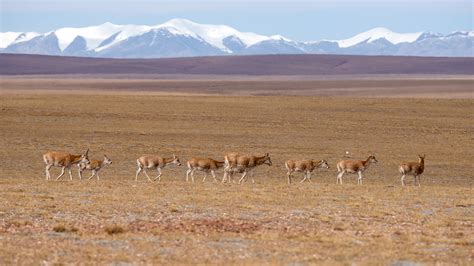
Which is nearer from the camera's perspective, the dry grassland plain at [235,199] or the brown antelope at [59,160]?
the dry grassland plain at [235,199]

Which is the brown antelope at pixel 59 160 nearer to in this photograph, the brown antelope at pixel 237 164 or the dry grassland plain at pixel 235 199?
the dry grassland plain at pixel 235 199

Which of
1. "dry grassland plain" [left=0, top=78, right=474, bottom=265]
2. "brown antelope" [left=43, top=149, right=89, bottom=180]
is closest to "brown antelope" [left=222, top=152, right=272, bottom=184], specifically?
"dry grassland plain" [left=0, top=78, right=474, bottom=265]

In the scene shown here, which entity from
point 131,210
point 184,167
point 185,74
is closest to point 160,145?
point 184,167

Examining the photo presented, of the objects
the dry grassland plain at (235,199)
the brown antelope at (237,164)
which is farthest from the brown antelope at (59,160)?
the brown antelope at (237,164)

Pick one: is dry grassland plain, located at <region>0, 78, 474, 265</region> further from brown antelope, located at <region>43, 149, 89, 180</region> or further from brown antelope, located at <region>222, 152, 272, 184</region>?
brown antelope, located at <region>222, 152, 272, 184</region>

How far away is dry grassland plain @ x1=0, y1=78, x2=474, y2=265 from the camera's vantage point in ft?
51.8

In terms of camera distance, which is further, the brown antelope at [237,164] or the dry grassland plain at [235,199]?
the brown antelope at [237,164]

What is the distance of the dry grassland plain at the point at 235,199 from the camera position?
15789 mm

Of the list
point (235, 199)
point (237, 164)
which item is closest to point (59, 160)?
point (237, 164)

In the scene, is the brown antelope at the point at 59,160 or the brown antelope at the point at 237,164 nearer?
the brown antelope at the point at 59,160

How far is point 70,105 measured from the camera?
63688 mm

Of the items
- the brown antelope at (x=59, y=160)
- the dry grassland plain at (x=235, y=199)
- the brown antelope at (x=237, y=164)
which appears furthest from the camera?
the brown antelope at (x=237, y=164)

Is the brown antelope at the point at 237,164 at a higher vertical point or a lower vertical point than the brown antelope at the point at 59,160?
lower

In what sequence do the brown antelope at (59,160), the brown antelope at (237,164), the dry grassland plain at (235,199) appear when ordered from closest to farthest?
the dry grassland plain at (235,199) < the brown antelope at (59,160) < the brown antelope at (237,164)
